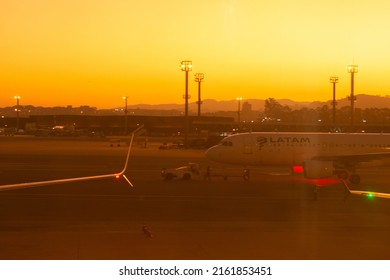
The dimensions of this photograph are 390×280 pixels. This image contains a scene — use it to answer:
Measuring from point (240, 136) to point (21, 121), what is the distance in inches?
6541

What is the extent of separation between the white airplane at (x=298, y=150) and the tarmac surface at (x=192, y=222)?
10.3 ft

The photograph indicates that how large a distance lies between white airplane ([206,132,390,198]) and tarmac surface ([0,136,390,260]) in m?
3.13

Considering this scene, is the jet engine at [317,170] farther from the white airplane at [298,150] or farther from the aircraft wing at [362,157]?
the aircraft wing at [362,157]

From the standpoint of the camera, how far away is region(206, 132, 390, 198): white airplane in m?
37.7

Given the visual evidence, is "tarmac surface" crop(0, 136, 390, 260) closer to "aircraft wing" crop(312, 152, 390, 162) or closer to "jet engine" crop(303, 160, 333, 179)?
"jet engine" crop(303, 160, 333, 179)

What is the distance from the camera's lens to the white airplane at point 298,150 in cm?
3766

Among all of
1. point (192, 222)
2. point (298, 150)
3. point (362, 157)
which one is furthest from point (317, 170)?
point (192, 222)

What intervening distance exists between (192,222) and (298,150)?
20.4 meters

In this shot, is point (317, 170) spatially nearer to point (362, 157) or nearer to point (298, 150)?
point (362, 157)

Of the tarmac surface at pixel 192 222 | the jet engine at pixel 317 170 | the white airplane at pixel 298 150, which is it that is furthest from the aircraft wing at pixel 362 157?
the jet engine at pixel 317 170
